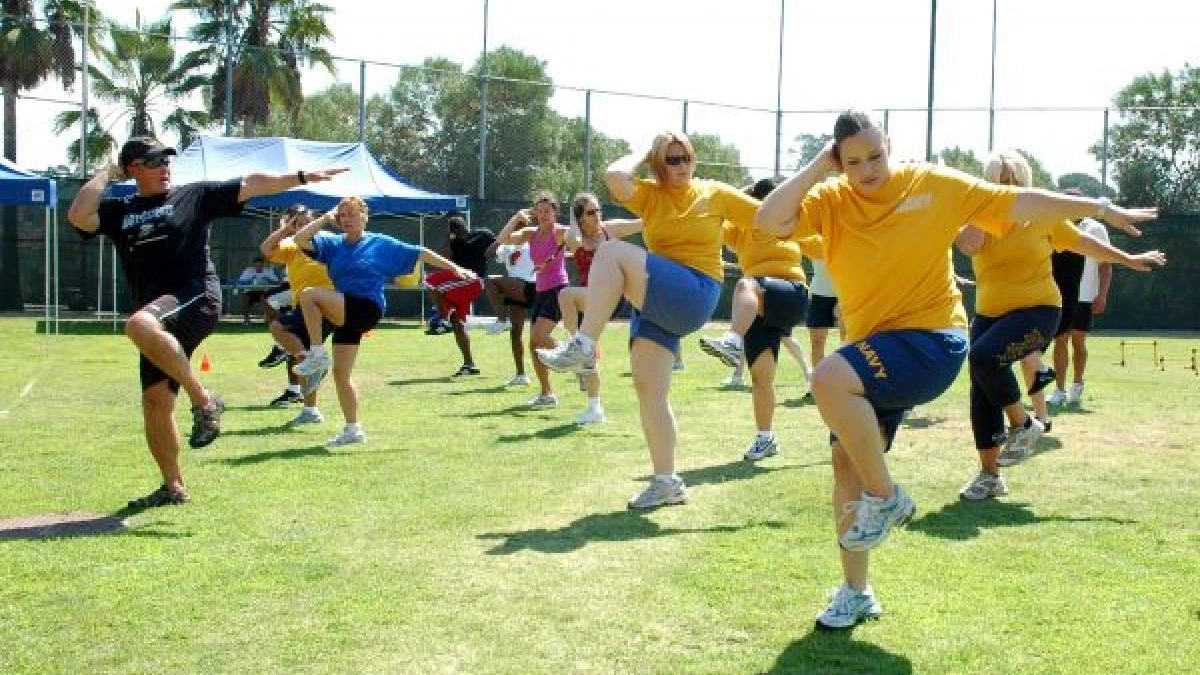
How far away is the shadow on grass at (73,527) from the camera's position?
21.7ft

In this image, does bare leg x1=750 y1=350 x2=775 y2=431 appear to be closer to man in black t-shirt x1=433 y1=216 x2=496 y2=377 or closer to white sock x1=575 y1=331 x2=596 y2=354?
white sock x1=575 y1=331 x2=596 y2=354

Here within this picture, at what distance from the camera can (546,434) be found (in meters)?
10.6

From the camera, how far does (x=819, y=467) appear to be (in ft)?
28.7

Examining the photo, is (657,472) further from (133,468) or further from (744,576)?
(133,468)

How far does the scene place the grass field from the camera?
15.3 feet

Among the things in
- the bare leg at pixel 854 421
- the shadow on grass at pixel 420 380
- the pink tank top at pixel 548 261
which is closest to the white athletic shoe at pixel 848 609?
the bare leg at pixel 854 421

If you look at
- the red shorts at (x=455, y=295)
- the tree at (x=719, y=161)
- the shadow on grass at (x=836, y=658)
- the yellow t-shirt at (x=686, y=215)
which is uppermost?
the tree at (x=719, y=161)

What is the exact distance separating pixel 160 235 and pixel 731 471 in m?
3.81

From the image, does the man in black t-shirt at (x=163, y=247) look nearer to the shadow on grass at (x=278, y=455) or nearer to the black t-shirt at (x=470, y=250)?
the shadow on grass at (x=278, y=455)

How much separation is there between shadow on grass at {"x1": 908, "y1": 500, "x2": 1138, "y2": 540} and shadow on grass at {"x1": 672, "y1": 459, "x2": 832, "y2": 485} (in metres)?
1.41

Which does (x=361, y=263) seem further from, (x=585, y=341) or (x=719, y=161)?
(x=719, y=161)

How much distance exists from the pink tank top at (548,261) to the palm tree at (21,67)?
19820 mm

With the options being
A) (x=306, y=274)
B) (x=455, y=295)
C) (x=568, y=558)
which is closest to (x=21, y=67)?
(x=455, y=295)

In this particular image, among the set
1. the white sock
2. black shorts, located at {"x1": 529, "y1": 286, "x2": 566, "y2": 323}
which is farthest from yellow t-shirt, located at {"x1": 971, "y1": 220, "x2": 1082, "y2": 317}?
black shorts, located at {"x1": 529, "y1": 286, "x2": 566, "y2": 323}
